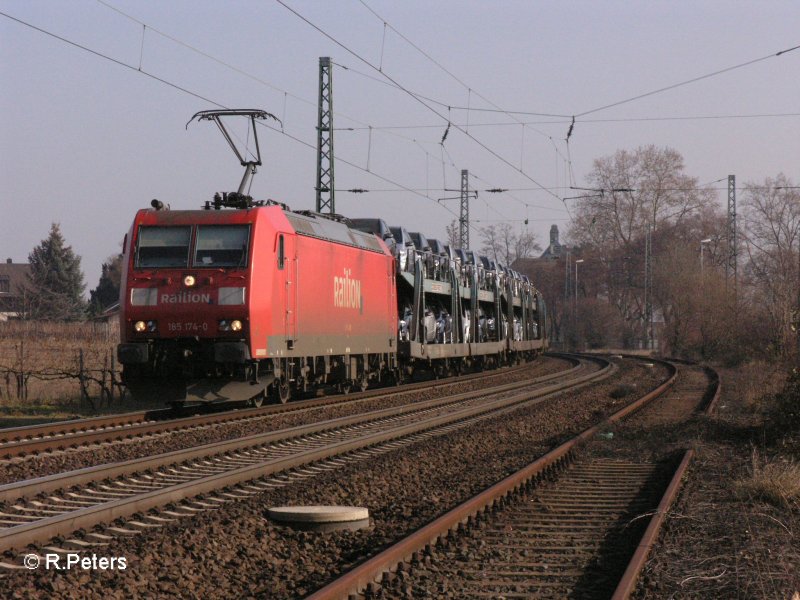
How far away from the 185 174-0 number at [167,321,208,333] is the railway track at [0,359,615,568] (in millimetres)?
2623

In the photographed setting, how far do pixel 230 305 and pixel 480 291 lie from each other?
809 inches

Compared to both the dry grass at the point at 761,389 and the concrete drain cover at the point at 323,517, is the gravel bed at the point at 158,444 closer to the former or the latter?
the concrete drain cover at the point at 323,517

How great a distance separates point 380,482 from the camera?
1038cm

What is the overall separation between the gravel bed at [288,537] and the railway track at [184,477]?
47 centimetres

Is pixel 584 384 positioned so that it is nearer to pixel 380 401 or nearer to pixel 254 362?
pixel 380 401

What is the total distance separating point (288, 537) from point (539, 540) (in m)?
1.89

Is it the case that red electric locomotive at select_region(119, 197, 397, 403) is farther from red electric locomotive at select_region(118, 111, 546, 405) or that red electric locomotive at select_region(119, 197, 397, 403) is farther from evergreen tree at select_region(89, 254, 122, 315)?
evergreen tree at select_region(89, 254, 122, 315)

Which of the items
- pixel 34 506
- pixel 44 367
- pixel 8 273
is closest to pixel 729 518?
pixel 34 506

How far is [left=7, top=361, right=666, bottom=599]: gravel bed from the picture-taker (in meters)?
6.20

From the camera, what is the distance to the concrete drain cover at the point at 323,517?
8.00 meters

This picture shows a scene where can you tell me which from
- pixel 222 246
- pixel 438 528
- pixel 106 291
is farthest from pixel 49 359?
pixel 106 291

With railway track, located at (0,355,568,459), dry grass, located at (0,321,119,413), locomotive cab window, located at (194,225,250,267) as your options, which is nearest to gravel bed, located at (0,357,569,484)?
railway track, located at (0,355,568,459)

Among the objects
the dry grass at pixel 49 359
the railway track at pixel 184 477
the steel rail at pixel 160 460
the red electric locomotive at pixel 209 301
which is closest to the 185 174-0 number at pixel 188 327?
Result: the red electric locomotive at pixel 209 301

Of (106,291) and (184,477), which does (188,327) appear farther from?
(106,291)
